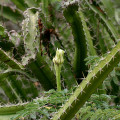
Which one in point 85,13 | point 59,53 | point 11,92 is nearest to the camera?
point 59,53

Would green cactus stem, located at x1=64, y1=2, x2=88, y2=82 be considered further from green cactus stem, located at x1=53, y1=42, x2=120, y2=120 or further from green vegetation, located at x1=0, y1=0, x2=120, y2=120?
green cactus stem, located at x1=53, y1=42, x2=120, y2=120

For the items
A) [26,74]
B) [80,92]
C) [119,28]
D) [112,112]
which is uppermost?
[119,28]

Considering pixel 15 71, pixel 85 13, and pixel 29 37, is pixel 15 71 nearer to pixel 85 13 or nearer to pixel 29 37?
pixel 29 37

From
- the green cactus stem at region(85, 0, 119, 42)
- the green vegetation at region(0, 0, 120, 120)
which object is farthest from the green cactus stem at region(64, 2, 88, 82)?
the green cactus stem at region(85, 0, 119, 42)

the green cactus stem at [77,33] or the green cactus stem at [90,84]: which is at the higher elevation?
the green cactus stem at [77,33]

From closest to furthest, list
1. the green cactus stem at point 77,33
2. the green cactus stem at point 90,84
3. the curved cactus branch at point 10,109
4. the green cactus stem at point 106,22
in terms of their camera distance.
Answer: the green cactus stem at point 90,84 < the curved cactus branch at point 10,109 < the green cactus stem at point 77,33 < the green cactus stem at point 106,22

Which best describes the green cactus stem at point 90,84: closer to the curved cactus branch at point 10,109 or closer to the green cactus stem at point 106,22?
the curved cactus branch at point 10,109

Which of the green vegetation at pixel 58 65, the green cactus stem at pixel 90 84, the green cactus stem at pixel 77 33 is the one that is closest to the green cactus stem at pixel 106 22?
the green vegetation at pixel 58 65

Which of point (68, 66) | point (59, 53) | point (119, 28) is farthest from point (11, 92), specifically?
point (119, 28)
